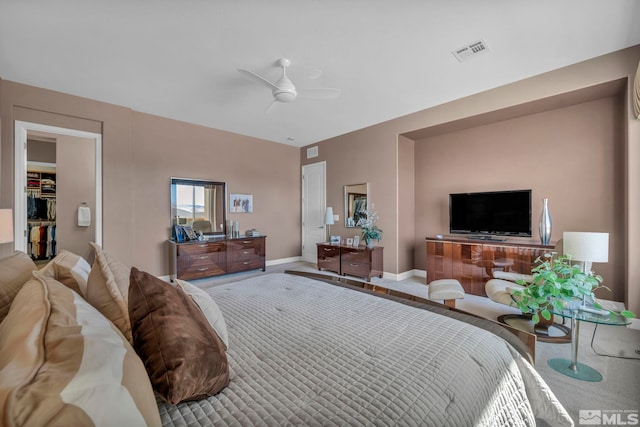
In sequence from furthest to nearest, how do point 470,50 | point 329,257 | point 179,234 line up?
point 329,257
point 179,234
point 470,50

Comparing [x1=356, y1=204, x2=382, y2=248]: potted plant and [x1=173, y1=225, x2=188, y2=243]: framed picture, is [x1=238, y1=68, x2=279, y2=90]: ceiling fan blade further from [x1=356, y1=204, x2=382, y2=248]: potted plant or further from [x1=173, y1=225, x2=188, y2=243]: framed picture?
[x1=173, y1=225, x2=188, y2=243]: framed picture

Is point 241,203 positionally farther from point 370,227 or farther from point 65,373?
point 65,373

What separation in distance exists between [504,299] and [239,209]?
4578 millimetres

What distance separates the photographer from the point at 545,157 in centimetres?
365

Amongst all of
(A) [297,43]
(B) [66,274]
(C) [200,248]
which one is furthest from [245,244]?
(B) [66,274]

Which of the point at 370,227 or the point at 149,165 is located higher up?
the point at 149,165

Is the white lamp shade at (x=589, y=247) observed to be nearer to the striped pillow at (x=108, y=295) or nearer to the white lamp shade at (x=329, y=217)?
the striped pillow at (x=108, y=295)

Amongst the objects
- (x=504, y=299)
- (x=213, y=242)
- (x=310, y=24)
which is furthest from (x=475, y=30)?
(x=213, y=242)

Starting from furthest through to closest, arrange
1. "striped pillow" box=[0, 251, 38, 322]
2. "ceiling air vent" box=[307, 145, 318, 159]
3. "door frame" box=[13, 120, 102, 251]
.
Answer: "ceiling air vent" box=[307, 145, 318, 159] < "door frame" box=[13, 120, 102, 251] < "striped pillow" box=[0, 251, 38, 322]

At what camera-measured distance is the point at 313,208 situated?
6223 mm

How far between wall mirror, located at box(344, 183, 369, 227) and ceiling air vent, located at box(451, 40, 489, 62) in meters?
2.60

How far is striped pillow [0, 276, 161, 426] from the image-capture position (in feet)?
1.42

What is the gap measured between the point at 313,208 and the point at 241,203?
1.64 m

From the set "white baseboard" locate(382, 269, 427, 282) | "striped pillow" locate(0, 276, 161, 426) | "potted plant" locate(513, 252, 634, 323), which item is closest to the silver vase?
"potted plant" locate(513, 252, 634, 323)
